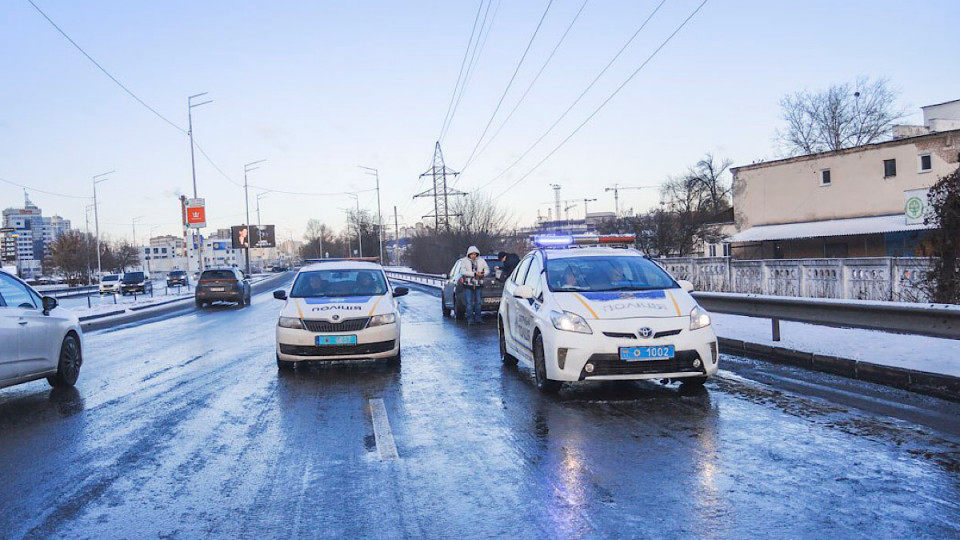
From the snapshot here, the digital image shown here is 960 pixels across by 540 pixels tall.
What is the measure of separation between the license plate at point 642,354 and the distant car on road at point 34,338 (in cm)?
647

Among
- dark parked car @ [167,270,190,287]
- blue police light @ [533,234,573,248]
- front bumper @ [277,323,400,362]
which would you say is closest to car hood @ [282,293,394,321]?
front bumper @ [277,323,400,362]

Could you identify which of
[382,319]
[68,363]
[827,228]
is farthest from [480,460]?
[827,228]

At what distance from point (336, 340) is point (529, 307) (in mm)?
2854

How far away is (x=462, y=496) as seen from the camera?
4.60 meters

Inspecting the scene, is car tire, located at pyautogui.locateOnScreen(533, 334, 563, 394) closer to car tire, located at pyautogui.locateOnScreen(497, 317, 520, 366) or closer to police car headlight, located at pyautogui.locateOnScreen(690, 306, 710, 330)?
police car headlight, located at pyautogui.locateOnScreen(690, 306, 710, 330)

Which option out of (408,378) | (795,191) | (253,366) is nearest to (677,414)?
(408,378)

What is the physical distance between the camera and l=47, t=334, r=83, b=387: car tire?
953cm

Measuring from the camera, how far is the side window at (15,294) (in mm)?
8594

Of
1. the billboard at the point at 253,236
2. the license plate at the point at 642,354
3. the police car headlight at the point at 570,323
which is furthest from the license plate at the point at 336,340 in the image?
the billboard at the point at 253,236

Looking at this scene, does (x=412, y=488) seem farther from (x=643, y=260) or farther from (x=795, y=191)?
(x=795, y=191)

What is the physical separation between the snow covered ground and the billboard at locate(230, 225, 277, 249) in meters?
76.1

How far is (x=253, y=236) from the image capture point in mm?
95562

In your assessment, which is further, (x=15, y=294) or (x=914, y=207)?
(x=914, y=207)

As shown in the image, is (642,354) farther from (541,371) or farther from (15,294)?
(15,294)
